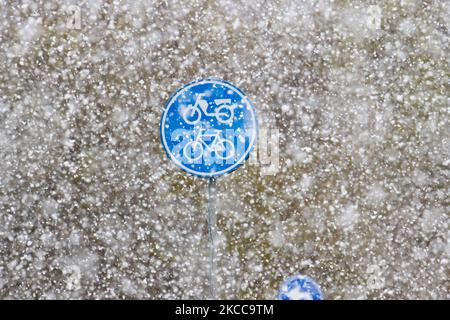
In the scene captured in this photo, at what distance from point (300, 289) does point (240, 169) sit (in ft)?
2.02

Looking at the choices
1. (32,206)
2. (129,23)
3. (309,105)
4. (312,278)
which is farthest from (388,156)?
(32,206)

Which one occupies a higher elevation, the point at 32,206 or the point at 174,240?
the point at 32,206

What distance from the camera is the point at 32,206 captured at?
7.62ft

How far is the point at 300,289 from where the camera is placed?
7.66 ft

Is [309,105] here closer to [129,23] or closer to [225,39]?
[225,39]

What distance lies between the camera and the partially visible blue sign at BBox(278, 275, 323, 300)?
2.33 metres

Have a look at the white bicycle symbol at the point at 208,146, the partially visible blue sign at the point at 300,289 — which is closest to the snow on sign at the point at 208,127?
the white bicycle symbol at the point at 208,146

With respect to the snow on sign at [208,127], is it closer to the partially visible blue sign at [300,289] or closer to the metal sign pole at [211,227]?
the metal sign pole at [211,227]

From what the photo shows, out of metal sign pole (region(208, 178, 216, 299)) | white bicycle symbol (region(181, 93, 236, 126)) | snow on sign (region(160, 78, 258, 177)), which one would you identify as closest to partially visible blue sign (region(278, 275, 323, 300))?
metal sign pole (region(208, 178, 216, 299))

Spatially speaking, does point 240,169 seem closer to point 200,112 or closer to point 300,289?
point 200,112

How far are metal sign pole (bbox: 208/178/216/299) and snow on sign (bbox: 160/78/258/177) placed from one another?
6 cm

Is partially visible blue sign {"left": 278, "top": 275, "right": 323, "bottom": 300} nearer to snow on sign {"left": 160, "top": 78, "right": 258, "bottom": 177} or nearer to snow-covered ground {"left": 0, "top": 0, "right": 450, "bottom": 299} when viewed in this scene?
snow-covered ground {"left": 0, "top": 0, "right": 450, "bottom": 299}

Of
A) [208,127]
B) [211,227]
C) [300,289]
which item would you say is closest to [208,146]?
[208,127]

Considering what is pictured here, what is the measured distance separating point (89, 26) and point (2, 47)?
407 mm
